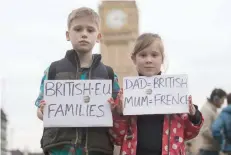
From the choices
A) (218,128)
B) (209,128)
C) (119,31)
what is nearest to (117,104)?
(218,128)

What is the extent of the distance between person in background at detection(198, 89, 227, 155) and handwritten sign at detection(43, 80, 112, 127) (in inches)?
149

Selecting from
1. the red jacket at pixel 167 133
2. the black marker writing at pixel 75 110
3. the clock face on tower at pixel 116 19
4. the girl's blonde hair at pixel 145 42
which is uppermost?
the clock face on tower at pixel 116 19

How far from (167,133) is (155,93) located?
0.25 metres

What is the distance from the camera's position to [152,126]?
3.23 meters

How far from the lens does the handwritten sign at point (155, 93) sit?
3260 mm

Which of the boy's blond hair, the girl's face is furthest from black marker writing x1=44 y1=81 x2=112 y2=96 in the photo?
the boy's blond hair

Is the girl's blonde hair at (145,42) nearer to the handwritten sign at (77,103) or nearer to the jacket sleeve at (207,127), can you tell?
the handwritten sign at (77,103)

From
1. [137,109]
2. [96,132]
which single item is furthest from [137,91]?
[96,132]

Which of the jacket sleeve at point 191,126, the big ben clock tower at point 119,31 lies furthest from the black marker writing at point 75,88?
→ the big ben clock tower at point 119,31

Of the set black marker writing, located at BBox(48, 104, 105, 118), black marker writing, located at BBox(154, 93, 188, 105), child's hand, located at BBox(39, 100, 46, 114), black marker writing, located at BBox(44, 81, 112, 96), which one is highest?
black marker writing, located at BBox(44, 81, 112, 96)

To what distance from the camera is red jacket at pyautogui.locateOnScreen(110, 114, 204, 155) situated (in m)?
3.19

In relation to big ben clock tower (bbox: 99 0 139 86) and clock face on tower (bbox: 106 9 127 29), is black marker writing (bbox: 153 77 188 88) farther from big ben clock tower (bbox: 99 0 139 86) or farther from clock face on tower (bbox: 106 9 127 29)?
clock face on tower (bbox: 106 9 127 29)

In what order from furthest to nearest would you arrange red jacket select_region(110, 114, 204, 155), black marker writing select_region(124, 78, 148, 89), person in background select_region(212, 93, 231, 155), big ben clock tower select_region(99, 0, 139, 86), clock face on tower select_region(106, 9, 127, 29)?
clock face on tower select_region(106, 9, 127, 29) → big ben clock tower select_region(99, 0, 139, 86) → person in background select_region(212, 93, 231, 155) → black marker writing select_region(124, 78, 148, 89) → red jacket select_region(110, 114, 204, 155)

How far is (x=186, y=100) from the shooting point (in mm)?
3262
